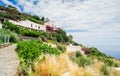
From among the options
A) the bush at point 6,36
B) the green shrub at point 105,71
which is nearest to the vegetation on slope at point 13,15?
the bush at point 6,36

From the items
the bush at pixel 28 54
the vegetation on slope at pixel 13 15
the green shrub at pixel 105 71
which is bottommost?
the green shrub at pixel 105 71

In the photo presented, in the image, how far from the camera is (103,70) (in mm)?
18844

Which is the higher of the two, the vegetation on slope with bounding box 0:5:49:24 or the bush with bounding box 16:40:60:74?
the vegetation on slope with bounding box 0:5:49:24

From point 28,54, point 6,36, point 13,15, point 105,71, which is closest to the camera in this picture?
point 28,54

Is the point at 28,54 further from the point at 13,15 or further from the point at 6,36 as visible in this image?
the point at 13,15

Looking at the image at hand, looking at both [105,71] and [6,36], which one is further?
[6,36]

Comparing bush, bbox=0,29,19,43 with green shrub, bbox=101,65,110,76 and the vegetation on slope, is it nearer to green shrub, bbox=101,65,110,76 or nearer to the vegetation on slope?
green shrub, bbox=101,65,110,76

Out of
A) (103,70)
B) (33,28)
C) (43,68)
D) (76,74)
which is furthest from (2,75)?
(33,28)

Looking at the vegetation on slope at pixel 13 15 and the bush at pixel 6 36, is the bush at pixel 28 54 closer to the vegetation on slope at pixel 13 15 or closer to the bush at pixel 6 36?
the bush at pixel 6 36

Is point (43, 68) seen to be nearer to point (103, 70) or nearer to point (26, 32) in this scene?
point (103, 70)

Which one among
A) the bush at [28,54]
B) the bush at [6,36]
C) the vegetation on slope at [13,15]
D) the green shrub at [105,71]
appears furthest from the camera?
the vegetation on slope at [13,15]

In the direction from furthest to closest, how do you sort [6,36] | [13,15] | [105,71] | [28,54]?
[13,15] < [6,36] < [105,71] < [28,54]

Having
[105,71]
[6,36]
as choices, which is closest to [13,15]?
[6,36]

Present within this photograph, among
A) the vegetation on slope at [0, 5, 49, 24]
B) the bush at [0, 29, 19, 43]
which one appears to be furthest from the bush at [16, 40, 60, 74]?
the vegetation on slope at [0, 5, 49, 24]
